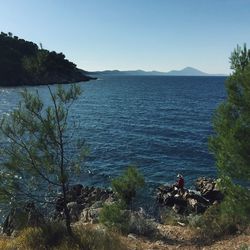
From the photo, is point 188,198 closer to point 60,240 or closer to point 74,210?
point 74,210

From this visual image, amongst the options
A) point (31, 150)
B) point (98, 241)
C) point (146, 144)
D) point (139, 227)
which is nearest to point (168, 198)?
point (139, 227)

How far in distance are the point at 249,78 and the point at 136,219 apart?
8.10 m

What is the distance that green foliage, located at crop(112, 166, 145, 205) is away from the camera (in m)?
20.2

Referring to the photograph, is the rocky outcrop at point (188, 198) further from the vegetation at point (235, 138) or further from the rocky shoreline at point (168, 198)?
the vegetation at point (235, 138)

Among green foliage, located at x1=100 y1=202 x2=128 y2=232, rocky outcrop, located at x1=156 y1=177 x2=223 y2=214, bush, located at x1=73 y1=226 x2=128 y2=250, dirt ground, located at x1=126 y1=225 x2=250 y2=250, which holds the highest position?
bush, located at x1=73 y1=226 x2=128 y2=250

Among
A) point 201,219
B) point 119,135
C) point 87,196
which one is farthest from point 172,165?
point 201,219

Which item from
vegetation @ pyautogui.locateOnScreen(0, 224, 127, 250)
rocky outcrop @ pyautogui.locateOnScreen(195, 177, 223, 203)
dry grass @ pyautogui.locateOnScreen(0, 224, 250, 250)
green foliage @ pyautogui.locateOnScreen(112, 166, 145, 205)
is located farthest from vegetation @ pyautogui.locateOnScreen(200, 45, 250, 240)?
rocky outcrop @ pyautogui.locateOnScreen(195, 177, 223, 203)

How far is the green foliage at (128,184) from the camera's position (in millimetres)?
20203

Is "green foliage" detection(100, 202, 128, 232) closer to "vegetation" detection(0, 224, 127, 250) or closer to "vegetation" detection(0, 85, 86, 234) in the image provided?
"vegetation" detection(0, 224, 127, 250)

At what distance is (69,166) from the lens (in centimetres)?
1477

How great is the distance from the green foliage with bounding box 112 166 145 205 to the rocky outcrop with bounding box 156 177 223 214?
7.78 m

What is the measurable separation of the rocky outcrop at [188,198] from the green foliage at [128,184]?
7.78 m

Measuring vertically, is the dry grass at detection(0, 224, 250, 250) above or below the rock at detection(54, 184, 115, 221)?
above

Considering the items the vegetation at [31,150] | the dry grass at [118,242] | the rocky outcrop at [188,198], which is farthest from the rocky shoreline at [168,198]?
the vegetation at [31,150]
